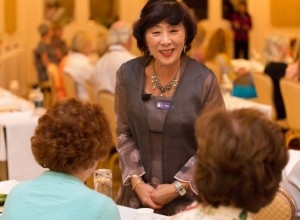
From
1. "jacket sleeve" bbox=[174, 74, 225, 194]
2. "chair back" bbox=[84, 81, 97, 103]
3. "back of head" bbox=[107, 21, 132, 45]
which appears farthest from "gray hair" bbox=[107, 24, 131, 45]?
"jacket sleeve" bbox=[174, 74, 225, 194]

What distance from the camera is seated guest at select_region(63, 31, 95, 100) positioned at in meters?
7.95

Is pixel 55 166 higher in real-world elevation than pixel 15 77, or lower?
higher

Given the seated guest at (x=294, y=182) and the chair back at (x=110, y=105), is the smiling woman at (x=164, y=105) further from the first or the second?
the chair back at (x=110, y=105)

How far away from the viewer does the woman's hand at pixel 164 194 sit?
3014 millimetres

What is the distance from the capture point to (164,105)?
3020 mm

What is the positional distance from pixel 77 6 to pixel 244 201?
11.9m

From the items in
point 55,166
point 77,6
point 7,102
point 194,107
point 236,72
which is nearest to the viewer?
point 55,166

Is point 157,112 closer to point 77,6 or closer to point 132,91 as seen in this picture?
point 132,91

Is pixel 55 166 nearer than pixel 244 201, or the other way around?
pixel 244 201

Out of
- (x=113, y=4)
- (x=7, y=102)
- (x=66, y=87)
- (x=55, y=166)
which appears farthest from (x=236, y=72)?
(x=55, y=166)

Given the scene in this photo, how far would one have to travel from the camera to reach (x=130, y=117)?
10.2 ft

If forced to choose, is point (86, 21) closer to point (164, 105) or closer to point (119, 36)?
point (119, 36)

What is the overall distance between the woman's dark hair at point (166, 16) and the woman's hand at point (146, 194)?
0.65m

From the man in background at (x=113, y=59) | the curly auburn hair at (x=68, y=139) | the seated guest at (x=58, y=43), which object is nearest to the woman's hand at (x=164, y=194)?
the curly auburn hair at (x=68, y=139)
